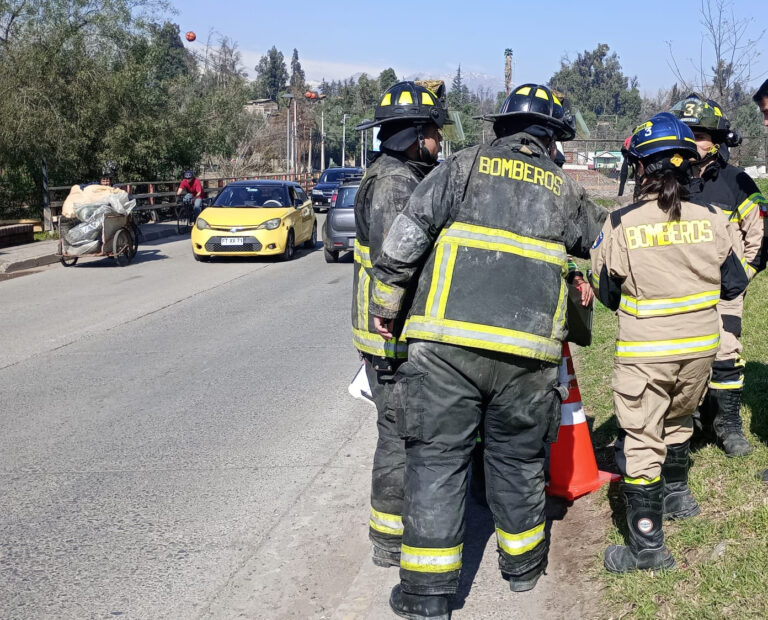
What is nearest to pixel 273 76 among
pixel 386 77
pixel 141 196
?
pixel 386 77

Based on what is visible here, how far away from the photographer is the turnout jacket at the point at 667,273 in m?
3.81

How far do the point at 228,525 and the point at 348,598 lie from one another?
3.63ft

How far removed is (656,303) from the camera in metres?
3.84

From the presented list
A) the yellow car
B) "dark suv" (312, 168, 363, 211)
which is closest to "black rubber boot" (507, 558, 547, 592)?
the yellow car

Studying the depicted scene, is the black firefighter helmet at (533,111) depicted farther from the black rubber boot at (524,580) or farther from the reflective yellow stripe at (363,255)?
the black rubber boot at (524,580)

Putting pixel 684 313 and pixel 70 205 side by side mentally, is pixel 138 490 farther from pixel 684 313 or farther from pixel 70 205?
pixel 70 205

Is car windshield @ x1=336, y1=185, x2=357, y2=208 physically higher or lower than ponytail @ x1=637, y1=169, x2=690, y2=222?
lower

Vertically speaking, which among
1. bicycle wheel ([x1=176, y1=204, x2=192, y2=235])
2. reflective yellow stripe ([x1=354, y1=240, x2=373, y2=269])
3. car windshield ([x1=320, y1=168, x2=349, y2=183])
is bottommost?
bicycle wheel ([x1=176, y1=204, x2=192, y2=235])

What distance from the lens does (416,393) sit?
3.59 meters

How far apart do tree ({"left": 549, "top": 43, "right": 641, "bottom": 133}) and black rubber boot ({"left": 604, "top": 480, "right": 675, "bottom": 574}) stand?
362 feet

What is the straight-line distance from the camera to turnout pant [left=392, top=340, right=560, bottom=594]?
11.7ft

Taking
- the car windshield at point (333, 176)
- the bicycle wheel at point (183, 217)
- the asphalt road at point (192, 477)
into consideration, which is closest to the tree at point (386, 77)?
the car windshield at point (333, 176)

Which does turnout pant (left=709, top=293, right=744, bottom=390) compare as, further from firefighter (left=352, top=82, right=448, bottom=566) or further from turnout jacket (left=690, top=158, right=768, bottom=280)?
firefighter (left=352, top=82, right=448, bottom=566)

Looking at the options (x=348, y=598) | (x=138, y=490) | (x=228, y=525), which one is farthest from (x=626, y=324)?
(x=138, y=490)
